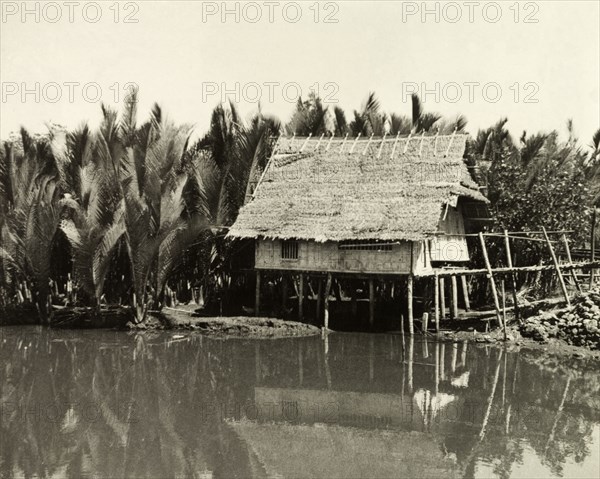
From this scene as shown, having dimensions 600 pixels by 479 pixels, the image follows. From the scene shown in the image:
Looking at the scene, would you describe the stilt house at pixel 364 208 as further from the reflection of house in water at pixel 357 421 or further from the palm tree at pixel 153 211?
the reflection of house in water at pixel 357 421

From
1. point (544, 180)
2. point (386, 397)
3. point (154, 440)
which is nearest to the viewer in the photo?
point (154, 440)

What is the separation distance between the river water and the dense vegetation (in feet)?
7.69

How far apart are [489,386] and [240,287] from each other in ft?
32.9

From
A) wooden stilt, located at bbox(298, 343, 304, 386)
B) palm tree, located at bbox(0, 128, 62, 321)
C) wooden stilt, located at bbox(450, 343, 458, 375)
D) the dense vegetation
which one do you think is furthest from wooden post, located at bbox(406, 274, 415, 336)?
palm tree, located at bbox(0, 128, 62, 321)

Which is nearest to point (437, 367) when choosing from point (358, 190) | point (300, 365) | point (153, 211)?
point (300, 365)

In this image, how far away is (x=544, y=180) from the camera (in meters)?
20.7

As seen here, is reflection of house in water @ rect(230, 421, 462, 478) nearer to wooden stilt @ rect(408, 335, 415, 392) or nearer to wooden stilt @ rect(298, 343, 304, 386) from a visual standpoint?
wooden stilt @ rect(408, 335, 415, 392)

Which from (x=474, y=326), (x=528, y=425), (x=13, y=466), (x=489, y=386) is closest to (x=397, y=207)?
(x=474, y=326)

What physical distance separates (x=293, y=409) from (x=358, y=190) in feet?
27.1

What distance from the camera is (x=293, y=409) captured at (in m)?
11.4

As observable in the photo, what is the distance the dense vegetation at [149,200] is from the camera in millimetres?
17594

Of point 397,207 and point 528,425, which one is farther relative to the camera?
point 397,207

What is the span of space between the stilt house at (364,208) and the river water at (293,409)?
2.29 metres

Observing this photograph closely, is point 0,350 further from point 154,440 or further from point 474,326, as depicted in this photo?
point 474,326
